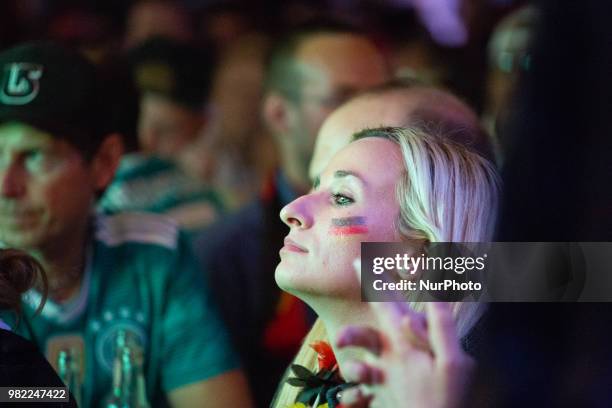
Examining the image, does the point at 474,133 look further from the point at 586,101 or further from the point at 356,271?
the point at 356,271

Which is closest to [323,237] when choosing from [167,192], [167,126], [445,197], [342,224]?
[342,224]

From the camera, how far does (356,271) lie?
1379 mm

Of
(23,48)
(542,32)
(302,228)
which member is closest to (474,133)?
(542,32)

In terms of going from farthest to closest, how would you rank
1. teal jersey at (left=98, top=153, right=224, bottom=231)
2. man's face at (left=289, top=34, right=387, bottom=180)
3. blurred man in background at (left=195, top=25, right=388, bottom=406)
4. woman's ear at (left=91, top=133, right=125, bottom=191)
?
teal jersey at (left=98, top=153, right=224, bottom=231)
man's face at (left=289, top=34, right=387, bottom=180)
blurred man in background at (left=195, top=25, right=388, bottom=406)
woman's ear at (left=91, top=133, right=125, bottom=191)

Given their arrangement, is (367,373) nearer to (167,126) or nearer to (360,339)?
(360,339)

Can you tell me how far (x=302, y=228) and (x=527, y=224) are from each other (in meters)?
0.33

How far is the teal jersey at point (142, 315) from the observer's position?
1750 millimetres

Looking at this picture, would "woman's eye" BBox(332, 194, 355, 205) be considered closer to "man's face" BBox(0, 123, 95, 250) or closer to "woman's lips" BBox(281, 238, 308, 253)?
"woman's lips" BBox(281, 238, 308, 253)

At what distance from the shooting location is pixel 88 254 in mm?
1836

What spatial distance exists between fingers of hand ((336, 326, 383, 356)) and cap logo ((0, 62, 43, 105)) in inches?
30.8

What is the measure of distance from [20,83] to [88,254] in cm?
34

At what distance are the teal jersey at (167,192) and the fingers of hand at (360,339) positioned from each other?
1523 millimetres

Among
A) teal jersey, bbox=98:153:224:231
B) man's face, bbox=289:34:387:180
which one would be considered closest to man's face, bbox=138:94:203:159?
teal jersey, bbox=98:153:224:231

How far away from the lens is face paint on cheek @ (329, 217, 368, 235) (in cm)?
140
